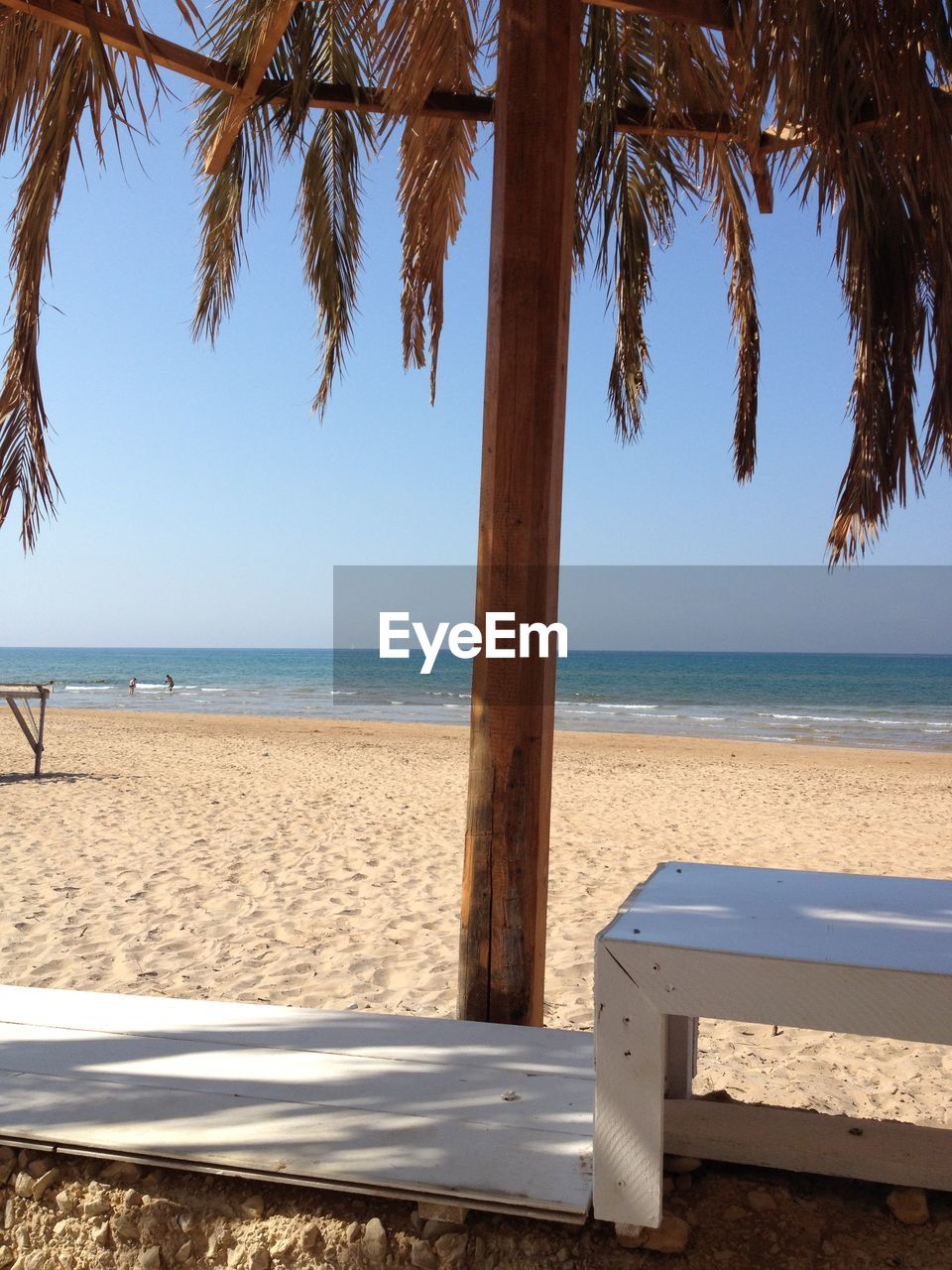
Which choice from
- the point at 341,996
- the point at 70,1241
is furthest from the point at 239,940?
the point at 70,1241

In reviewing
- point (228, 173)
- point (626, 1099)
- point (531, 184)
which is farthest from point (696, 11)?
point (626, 1099)

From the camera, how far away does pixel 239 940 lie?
3953 mm

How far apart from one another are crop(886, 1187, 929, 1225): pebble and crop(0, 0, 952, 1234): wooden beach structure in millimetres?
509

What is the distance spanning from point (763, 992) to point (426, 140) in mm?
2936

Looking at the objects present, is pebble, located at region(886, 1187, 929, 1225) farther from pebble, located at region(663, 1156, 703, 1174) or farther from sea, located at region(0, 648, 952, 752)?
sea, located at region(0, 648, 952, 752)

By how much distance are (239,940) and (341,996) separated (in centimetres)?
84

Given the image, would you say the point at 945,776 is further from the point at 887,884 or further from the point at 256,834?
the point at 887,884

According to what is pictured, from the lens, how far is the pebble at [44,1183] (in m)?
1.53

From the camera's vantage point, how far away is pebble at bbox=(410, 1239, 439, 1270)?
137cm

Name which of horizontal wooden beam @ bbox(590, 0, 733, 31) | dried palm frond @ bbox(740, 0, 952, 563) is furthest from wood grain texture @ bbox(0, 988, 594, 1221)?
horizontal wooden beam @ bbox(590, 0, 733, 31)

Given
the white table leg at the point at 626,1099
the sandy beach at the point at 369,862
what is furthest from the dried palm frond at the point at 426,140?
the sandy beach at the point at 369,862

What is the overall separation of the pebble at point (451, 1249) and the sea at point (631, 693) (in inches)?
694

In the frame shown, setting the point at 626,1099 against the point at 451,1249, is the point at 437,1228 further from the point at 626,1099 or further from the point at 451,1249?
the point at 626,1099

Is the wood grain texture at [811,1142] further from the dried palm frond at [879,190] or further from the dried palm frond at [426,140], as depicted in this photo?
the dried palm frond at [426,140]
